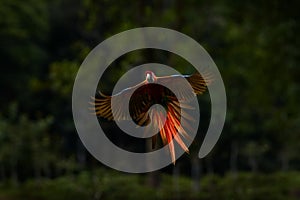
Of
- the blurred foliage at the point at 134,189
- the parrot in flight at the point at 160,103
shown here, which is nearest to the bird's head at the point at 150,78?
the parrot in flight at the point at 160,103

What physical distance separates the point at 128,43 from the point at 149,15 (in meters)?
2.63

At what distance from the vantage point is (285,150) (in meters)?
25.4

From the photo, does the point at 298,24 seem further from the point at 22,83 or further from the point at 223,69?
the point at 22,83

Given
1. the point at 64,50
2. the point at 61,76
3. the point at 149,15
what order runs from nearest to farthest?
the point at 61,76 < the point at 149,15 < the point at 64,50

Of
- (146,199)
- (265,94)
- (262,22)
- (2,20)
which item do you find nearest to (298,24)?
(262,22)

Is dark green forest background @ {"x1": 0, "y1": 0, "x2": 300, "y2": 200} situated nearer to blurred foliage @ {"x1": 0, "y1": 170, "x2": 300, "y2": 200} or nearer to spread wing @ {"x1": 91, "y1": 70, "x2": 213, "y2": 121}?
blurred foliage @ {"x1": 0, "y1": 170, "x2": 300, "y2": 200}

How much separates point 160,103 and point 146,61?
25.8 ft

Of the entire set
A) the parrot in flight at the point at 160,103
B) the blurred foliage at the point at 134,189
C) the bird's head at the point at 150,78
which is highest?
the bird's head at the point at 150,78

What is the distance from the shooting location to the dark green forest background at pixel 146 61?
1161 centimetres

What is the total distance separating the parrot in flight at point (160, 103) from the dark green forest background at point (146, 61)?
4434 mm

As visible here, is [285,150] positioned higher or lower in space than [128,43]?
lower

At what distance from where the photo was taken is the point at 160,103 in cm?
210

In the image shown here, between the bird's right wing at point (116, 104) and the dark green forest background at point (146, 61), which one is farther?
the dark green forest background at point (146, 61)

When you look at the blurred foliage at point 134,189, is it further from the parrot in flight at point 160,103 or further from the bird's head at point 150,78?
the bird's head at point 150,78
